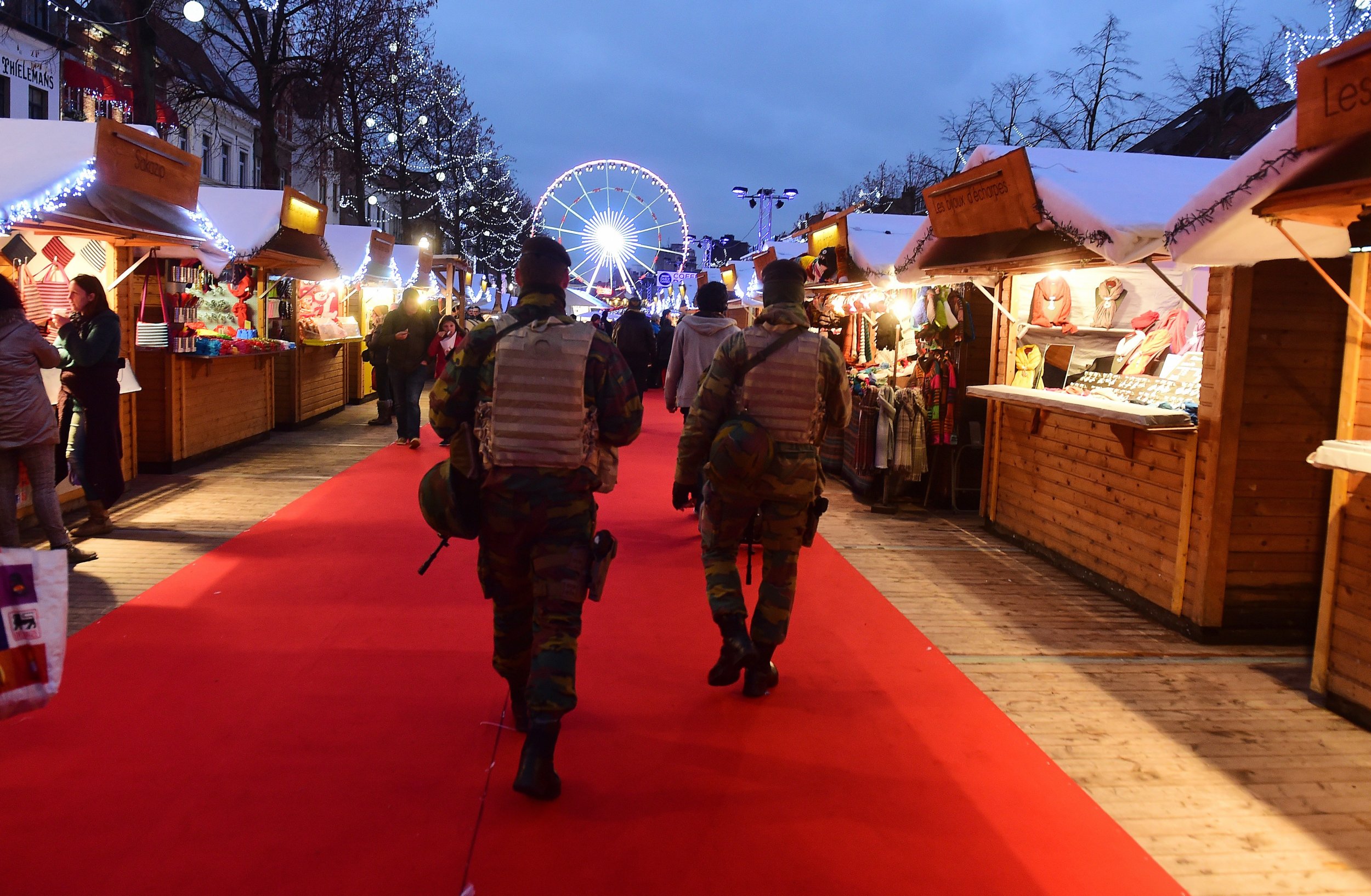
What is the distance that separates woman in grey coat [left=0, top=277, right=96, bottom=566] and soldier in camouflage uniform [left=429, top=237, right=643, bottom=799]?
137 inches

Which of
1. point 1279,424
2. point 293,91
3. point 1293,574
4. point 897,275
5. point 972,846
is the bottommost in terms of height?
point 972,846

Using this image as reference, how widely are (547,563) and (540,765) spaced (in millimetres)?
649

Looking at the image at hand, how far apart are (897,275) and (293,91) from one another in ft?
55.1

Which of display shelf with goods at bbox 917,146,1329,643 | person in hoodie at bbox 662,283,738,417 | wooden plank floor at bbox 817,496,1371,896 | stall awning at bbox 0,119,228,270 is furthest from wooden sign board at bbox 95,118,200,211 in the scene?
display shelf with goods at bbox 917,146,1329,643

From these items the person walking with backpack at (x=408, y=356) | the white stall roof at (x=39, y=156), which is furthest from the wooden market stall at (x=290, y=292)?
the white stall roof at (x=39, y=156)

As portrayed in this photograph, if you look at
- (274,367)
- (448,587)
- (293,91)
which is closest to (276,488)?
(448,587)

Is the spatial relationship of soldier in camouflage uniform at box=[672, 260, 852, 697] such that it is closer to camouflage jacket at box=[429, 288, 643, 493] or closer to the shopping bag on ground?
camouflage jacket at box=[429, 288, 643, 493]

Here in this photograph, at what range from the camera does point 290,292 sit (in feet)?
43.3

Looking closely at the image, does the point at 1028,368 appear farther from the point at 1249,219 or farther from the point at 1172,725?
the point at 1172,725

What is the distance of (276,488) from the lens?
8.69 metres

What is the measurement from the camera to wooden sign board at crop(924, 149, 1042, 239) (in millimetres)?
5551

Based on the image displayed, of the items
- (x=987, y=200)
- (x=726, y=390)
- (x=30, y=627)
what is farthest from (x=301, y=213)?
(x=30, y=627)

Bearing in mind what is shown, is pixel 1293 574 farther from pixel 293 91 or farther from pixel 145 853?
pixel 293 91

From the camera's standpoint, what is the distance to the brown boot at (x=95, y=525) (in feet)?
21.6
